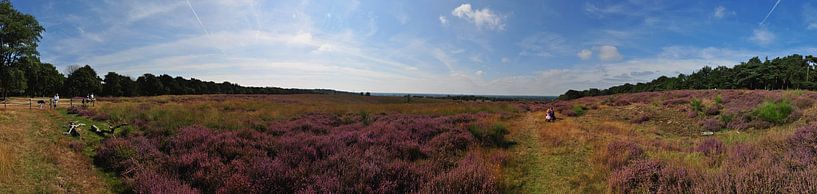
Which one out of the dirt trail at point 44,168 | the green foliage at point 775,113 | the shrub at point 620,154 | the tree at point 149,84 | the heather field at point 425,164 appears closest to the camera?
the heather field at point 425,164

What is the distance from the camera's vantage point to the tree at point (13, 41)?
31.0m

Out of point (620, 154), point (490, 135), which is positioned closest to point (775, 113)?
point (620, 154)

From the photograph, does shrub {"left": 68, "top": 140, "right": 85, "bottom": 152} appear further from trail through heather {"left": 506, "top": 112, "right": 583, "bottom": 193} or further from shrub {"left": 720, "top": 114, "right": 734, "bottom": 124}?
shrub {"left": 720, "top": 114, "right": 734, "bottom": 124}

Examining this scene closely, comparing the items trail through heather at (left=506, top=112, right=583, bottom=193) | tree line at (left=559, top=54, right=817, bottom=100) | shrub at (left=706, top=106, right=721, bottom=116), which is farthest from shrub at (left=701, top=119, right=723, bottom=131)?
tree line at (left=559, top=54, right=817, bottom=100)

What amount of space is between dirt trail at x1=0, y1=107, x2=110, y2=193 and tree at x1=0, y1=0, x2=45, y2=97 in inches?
1376

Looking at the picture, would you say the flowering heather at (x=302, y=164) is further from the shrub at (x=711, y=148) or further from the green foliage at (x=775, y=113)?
the green foliage at (x=775, y=113)

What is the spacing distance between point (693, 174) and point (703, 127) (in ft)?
38.6

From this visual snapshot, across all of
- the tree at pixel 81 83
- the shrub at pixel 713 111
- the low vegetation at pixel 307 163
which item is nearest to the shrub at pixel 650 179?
the low vegetation at pixel 307 163

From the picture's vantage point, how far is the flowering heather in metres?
5.35

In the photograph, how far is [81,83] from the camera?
63.9 meters

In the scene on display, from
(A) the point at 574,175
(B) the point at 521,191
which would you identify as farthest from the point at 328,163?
(A) the point at 574,175

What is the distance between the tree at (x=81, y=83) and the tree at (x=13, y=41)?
3729 centimetres

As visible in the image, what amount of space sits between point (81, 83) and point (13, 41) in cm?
4153

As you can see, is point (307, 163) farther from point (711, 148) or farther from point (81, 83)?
point (81, 83)
